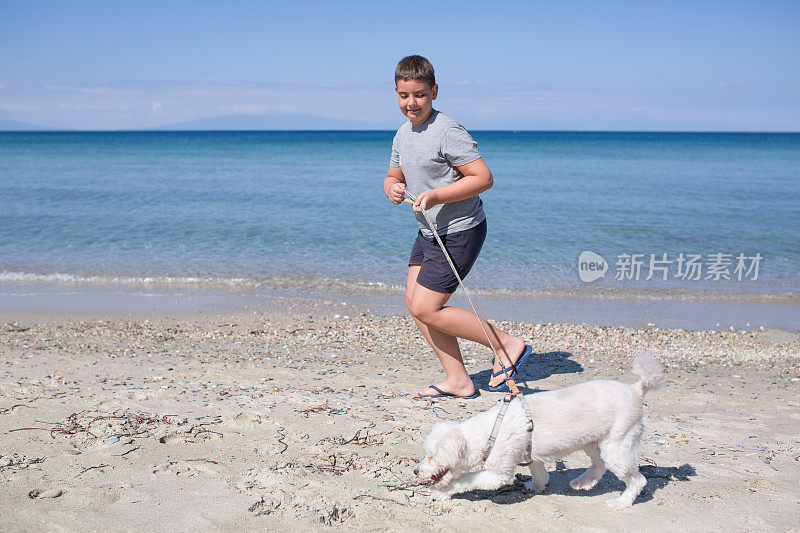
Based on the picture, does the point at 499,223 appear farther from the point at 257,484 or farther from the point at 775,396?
the point at 257,484

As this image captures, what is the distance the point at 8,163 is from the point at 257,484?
35757 mm

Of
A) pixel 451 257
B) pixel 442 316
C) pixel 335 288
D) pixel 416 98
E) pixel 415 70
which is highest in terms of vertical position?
pixel 415 70

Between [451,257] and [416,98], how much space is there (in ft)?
3.46

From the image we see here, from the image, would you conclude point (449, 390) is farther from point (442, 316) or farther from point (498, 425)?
point (498, 425)

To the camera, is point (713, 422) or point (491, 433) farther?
point (713, 422)

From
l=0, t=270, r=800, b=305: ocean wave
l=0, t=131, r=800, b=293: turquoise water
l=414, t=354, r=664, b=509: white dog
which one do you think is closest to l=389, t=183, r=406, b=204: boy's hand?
l=414, t=354, r=664, b=509: white dog

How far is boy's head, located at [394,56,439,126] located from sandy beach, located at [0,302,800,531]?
2.05m

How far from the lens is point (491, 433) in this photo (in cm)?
275

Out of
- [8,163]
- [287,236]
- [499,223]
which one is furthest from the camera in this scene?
[8,163]

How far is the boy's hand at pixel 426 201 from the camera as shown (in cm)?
371

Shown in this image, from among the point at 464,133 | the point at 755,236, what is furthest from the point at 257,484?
the point at 755,236

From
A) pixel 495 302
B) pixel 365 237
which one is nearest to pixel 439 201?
pixel 495 302

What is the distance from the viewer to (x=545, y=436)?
2.77 m

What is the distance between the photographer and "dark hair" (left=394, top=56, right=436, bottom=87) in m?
3.82
